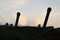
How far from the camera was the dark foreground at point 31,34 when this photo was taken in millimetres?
6586

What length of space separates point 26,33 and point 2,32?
966 millimetres

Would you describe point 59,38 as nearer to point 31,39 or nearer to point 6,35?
point 31,39

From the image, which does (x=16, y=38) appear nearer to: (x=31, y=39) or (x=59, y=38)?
(x=31, y=39)

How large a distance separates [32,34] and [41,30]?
0.37m

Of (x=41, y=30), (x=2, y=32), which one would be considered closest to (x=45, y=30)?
(x=41, y=30)

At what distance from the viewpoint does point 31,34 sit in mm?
6902

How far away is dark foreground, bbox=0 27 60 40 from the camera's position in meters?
6.59

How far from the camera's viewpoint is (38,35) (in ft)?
22.2

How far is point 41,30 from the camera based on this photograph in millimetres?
6828

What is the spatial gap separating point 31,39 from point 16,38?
55 centimetres

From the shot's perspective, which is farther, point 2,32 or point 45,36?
point 2,32

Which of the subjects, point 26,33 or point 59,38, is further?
point 26,33

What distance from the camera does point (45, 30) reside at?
6809mm

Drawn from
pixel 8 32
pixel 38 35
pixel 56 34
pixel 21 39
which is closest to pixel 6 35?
pixel 8 32
